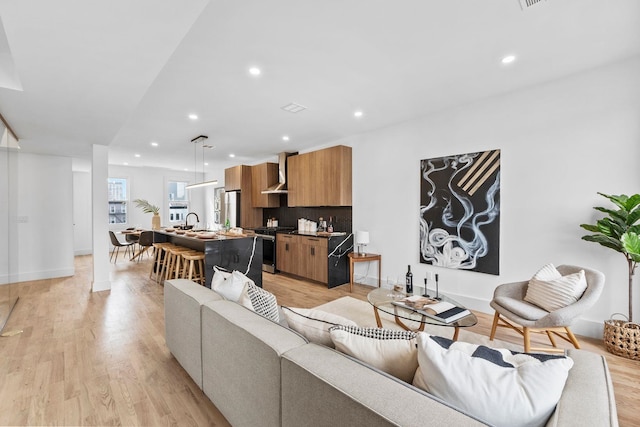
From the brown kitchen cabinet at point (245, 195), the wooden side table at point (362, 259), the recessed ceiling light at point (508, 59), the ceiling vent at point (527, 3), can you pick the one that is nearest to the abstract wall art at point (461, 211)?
the wooden side table at point (362, 259)

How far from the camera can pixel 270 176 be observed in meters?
6.70

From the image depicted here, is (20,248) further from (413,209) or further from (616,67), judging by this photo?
(616,67)

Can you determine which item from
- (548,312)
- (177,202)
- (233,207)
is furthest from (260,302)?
(177,202)

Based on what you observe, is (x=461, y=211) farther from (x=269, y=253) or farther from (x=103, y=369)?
(x=103, y=369)

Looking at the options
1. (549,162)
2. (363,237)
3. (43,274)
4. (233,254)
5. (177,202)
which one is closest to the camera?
(549,162)

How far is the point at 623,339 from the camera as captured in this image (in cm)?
252

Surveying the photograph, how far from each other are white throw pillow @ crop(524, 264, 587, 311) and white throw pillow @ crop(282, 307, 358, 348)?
2042 mm

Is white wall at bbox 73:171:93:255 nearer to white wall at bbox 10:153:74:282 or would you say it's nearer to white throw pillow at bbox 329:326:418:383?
white wall at bbox 10:153:74:282

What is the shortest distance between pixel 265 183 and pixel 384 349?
5825 millimetres

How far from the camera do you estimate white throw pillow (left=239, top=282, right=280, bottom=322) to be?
1873mm

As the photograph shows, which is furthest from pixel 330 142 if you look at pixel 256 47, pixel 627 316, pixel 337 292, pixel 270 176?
pixel 627 316

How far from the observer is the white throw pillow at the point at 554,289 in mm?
2369

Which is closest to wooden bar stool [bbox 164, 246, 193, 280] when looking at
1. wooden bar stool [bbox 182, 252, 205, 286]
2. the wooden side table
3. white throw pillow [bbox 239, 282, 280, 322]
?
wooden bar stool [bbox 182, 252, 205, 286]

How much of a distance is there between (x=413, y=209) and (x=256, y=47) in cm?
Result: 304
